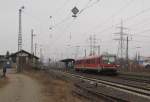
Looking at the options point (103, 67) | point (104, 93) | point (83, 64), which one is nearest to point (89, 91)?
point (104, 93)

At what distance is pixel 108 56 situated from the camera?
51.5m

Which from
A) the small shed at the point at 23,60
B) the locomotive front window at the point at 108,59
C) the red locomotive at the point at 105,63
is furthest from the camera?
the small shed at the point at 23,60

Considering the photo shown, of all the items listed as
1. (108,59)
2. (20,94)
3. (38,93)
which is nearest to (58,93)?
(38,93)

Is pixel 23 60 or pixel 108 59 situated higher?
pixel 23 60

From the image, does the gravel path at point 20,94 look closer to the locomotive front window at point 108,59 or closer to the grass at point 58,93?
the grass at point 58,93

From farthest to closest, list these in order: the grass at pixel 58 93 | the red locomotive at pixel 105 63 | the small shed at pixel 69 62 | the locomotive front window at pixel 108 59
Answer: the small shed at pixel 69 62 → the locomotive front window at pixel 108 59 → the red locomotive at pixel 105 63 → the grass at pixel 58 93

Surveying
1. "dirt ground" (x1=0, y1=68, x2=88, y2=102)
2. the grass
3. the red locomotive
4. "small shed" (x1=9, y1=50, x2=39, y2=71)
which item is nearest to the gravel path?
"dirt ground" (x1=0, y1=68, x2=88, y2=102)

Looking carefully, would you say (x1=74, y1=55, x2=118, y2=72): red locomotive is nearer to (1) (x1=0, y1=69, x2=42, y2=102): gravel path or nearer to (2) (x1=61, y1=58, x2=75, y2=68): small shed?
(1) (x1=0, y1=69, x2=42, y2=102): gravel path

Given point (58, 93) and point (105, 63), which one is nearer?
point (58, 93)

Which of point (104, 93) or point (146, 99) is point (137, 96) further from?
point (104, 93)

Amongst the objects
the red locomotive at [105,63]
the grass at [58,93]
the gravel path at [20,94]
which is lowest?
the grass at [58,93]

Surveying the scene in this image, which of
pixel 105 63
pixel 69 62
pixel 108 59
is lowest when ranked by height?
pixel 105 63

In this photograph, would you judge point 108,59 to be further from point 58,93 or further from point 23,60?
point 23,60

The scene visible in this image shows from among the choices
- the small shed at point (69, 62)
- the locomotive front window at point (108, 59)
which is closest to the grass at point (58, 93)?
the locomotive front window at point (108, 59)
